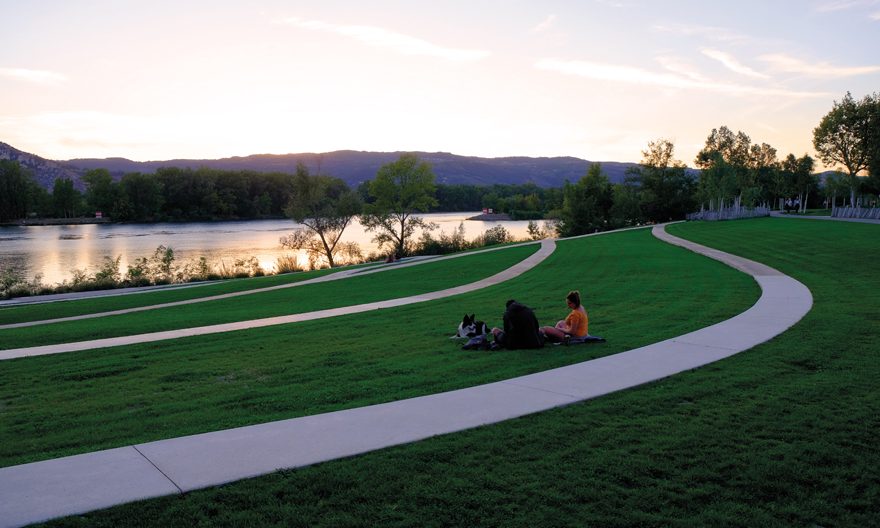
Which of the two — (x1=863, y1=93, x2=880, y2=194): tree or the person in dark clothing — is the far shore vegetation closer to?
(x1=863, y1=93, x2=880, y2=194): tree

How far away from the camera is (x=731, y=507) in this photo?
404 centimetres

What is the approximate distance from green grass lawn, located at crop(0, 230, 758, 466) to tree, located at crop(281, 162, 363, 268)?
35.4 metres

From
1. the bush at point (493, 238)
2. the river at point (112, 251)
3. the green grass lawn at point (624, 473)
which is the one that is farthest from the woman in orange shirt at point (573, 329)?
the bush at point (493, 238)

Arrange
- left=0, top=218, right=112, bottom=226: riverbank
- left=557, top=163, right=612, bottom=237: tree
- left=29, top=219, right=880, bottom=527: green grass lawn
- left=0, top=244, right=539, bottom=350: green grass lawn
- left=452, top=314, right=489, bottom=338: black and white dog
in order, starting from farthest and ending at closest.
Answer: left=0, top=218, right=112, bottom=226: riverbank
left=557, top=163, right=612, bottom=237: tree
left=0, top=244, right=539, bottom=350: green grass lawn
left=452, top=314, right=489, bottom=338: black and white dog
left=29, top=219, right=880, bottom=527: green grass lawn

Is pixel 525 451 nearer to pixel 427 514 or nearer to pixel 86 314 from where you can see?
pixel 427 514

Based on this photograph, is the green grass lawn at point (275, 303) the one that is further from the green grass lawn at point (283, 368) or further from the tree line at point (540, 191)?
the tree line at point (540, 191)

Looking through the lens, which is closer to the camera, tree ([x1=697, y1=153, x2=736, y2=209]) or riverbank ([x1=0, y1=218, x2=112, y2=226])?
tree ([x1=697, y1=153, x2=736, y2=209])

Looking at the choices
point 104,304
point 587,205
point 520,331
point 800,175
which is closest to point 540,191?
point 800,175

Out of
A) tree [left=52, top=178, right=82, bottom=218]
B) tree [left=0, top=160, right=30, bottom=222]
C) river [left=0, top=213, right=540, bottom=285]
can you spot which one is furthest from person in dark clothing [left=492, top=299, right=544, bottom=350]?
→ tree [left=52, top=178, right=82, bottom=218]

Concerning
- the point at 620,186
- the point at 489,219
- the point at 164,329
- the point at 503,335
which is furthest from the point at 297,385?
the point at 489,219

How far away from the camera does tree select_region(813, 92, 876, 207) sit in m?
57.8

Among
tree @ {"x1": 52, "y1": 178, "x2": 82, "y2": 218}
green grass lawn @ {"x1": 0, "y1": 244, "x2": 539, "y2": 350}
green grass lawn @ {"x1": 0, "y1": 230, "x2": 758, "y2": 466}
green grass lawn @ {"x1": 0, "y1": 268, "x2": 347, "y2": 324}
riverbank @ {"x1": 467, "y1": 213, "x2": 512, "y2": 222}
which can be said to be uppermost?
tree @ {"x1": 52, "y1": 178, "x2": 82, "y2": 218}

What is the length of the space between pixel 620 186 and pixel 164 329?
70979 mm

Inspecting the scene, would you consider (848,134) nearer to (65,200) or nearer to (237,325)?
(237,325)
